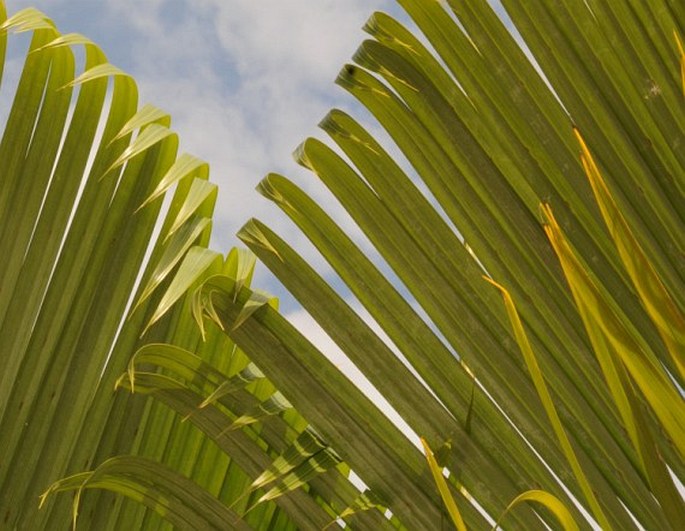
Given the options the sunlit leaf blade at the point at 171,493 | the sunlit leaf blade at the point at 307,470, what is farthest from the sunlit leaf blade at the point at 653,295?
the sunlit leaf blade at the point at 171,493

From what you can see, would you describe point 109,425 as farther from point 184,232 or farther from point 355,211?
point 355,211

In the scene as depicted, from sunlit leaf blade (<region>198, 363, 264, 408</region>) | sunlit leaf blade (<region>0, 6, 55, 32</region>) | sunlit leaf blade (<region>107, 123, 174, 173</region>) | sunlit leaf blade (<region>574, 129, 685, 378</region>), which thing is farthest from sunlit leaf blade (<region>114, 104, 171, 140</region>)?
→ sunlit leaf blade (<region>574, 129, 685, 378</region>)

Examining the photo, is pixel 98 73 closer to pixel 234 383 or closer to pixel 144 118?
pixel 144 118

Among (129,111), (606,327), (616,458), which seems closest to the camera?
(606,327)

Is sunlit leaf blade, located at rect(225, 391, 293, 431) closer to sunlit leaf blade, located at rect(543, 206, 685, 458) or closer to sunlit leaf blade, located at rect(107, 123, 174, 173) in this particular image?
sunlit leaf blade, located at rect(107, 123, 174, 173)

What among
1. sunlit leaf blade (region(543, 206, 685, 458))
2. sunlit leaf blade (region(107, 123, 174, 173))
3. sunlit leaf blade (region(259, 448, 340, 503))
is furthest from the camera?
sunlit leaf blade (region(107, 123, 174, 173))

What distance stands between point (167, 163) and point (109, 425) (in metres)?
0.33

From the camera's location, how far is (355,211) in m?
0.85

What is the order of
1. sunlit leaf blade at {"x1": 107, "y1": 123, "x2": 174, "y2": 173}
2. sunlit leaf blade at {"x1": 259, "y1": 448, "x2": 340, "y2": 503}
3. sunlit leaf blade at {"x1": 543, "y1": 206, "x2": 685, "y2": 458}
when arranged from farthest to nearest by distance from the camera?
sunlit leaf blade at {"x1": 107, "y1": 123, "x2": 174, "y2": 173}, sunlit leaf blade at {"x1": 259, "y1": 448, "x2": 340, "y2": 503}, sunlit leaf blade at {"x1": 543, "y1": 206, "x2": 685, "y2": 458}

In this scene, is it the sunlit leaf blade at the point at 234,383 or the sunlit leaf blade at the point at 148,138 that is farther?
the sunlit leaf blade at the point at 148,138

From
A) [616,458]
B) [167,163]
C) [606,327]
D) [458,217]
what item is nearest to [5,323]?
[167,163]

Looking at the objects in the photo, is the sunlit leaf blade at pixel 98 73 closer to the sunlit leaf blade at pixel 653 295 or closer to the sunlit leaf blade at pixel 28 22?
the sunlit leaf blade at pixel 28 22

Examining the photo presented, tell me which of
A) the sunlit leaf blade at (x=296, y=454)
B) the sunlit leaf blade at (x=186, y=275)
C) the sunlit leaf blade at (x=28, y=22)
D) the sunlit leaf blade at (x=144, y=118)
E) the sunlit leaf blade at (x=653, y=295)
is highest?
the sunlit leaf blade at (x=28, y=22)

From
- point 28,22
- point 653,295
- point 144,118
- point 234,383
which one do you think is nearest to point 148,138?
point 144,118
